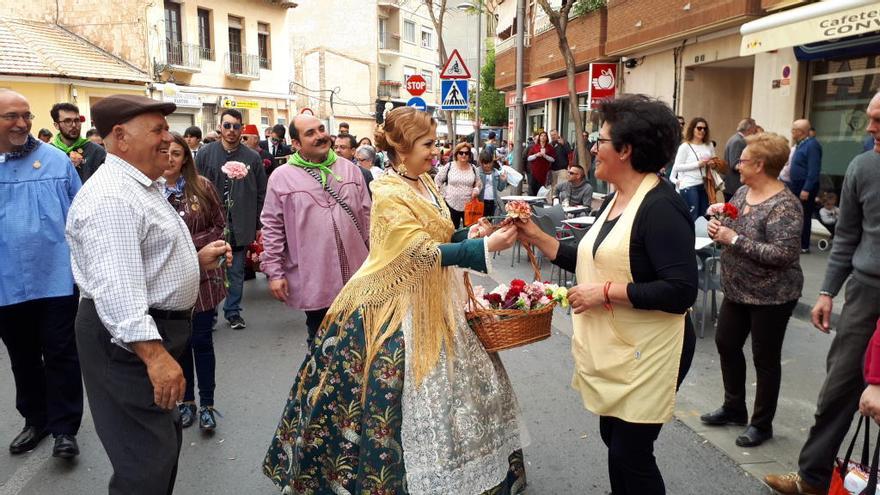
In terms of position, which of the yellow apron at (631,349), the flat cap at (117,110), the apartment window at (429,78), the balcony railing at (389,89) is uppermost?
the apartment window at (429,78)

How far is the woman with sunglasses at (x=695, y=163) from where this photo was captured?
10.3m

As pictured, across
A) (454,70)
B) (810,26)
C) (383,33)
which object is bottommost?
(810,26)

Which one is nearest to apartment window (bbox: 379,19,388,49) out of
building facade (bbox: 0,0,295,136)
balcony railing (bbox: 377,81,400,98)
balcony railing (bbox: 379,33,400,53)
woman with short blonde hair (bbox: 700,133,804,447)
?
balcony railing (bbox: 379,33,400,53)

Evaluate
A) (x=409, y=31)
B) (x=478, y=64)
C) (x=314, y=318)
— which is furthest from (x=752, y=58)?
(x=409, y=31)

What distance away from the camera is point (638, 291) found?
101 inches

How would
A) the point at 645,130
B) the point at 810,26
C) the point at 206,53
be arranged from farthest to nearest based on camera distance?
the point at 206,53 → the point at 810,26 → the point at 645,130

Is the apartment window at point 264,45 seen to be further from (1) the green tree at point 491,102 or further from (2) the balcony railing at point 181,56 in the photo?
(1) the green tree at point 491,102

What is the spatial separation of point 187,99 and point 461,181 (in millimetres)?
19793

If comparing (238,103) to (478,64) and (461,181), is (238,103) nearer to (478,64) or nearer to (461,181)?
(478,64)

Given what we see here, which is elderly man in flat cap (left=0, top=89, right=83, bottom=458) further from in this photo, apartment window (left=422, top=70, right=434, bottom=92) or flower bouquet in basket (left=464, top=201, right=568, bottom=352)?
apartment window (left=422, top=70, right=434, bottom=92)

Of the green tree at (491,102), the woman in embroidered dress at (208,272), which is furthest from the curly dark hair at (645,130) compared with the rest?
the green tree at (491,102)

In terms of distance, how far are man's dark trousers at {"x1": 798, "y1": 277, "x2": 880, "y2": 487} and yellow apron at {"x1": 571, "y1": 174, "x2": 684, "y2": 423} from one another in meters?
1.06

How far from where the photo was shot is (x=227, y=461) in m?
4.04

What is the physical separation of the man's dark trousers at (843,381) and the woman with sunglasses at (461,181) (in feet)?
24.7
